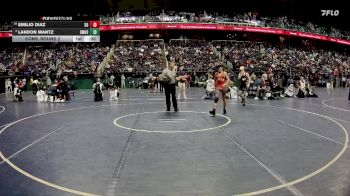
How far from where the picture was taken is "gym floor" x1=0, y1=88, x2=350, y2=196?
6152mm

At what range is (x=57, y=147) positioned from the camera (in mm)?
9000

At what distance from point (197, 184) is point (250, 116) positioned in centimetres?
775

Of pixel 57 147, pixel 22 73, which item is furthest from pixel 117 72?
pixel 57 147

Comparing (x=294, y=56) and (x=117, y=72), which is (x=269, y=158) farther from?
(x=294, y=56)

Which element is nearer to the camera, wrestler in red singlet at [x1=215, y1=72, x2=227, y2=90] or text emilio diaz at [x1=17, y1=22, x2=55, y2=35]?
→ wrestler in red singlet at [x1=215, y1=72, x2=227, y2=90]
